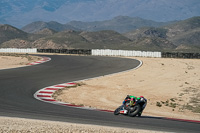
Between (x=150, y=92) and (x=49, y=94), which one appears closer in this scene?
(x=49, y=94)

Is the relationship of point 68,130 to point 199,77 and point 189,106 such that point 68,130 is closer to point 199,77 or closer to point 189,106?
point 189,106

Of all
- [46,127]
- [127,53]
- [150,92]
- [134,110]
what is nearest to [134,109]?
[134,110]

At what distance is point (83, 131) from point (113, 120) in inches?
102

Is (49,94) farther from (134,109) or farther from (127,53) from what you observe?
(127,53)

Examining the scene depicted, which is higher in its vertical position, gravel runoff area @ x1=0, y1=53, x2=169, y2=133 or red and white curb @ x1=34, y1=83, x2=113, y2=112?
gravel runoff area @ x1=0, y1=53, x2=169, y2=133

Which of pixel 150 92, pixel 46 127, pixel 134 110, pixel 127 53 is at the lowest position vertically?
pixel 150 92

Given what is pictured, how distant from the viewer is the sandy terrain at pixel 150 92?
18375mm

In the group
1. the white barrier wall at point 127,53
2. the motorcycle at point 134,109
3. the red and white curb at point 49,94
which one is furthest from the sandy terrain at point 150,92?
the white barrier wall at point 127,53

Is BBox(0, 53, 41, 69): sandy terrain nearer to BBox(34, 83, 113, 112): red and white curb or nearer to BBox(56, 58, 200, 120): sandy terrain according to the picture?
BBox(56, 58, 200, 120): sandy terrain

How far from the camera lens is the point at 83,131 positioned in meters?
11.1

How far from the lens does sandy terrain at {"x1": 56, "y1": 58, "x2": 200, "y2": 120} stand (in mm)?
18375

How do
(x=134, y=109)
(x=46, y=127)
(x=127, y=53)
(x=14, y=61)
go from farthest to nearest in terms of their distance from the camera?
(x=127, y=53), (x=14, y=61), (x=134, y=109), (x=46, y=127)

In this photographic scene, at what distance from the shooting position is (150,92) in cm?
2355

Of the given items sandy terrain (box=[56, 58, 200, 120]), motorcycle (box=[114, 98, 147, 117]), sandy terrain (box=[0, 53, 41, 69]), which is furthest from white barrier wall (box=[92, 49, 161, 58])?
motorcycle (box=[114, 98, 147, 117])
